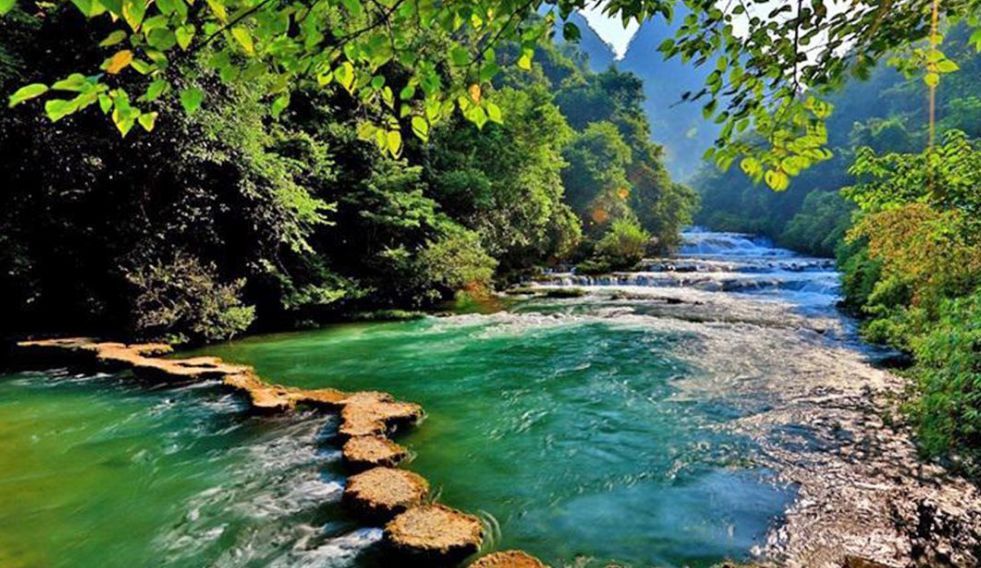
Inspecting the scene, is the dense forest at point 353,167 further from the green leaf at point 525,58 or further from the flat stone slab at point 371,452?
the flat stone slab at point 371,452

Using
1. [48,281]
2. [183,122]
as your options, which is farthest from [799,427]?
[48,281]

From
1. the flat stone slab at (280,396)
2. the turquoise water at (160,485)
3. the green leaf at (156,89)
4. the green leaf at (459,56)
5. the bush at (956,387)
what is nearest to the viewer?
the green leaf at (156,89)

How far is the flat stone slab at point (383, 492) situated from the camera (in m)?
3.37

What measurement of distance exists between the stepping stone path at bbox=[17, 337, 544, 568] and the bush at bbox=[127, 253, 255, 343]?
66cm

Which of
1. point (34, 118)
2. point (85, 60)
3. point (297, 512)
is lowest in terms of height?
point (297, 512)

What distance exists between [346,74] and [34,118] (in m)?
8.72

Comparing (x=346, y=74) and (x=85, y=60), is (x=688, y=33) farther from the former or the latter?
(x=85, y=60)

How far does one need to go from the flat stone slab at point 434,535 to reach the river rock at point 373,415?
5.10 feet

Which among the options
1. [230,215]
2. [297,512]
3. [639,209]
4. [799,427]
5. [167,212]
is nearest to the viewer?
[297,512]

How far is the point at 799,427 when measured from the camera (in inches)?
203

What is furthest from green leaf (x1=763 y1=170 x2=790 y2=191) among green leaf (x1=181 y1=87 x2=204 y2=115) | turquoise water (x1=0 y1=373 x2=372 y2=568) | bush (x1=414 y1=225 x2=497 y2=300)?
bush (x1=414 y1=225 x2=497 y2=300)

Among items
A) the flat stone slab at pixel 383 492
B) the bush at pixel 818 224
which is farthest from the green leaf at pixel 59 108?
the bush at pixel 818 224

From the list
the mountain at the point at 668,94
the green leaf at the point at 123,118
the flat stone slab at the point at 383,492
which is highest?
the mountain at the point at 668,94

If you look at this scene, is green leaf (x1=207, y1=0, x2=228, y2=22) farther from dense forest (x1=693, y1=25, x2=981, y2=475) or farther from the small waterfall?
the small waterfall
